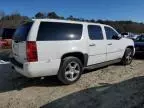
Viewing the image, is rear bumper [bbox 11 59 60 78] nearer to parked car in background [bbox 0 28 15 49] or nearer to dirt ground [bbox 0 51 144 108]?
dirt ground [bbox 0 51 144 108]

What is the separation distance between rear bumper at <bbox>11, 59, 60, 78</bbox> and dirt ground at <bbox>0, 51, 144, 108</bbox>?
52cm

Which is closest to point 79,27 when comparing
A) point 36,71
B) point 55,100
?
point 36,71

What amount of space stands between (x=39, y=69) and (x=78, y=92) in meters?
1.20

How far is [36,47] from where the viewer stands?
680 centimetres

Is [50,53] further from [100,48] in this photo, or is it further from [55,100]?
[100,48]

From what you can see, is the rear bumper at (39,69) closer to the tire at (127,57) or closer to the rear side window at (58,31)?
the rear side window at (58,31)

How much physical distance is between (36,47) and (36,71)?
64cm

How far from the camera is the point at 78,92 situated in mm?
6832

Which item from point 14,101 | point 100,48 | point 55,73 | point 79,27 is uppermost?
point 79,27

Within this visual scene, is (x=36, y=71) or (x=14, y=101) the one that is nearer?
(x=14, y=101)

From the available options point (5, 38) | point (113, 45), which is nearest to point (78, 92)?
point (113, 45)

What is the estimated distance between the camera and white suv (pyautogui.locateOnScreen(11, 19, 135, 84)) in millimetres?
6863

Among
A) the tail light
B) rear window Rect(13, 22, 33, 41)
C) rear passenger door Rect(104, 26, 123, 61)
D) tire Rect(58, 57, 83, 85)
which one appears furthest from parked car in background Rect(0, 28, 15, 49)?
the tail light

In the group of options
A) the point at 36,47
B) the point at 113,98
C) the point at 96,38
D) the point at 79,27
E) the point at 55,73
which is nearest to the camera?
the point at 113,98
